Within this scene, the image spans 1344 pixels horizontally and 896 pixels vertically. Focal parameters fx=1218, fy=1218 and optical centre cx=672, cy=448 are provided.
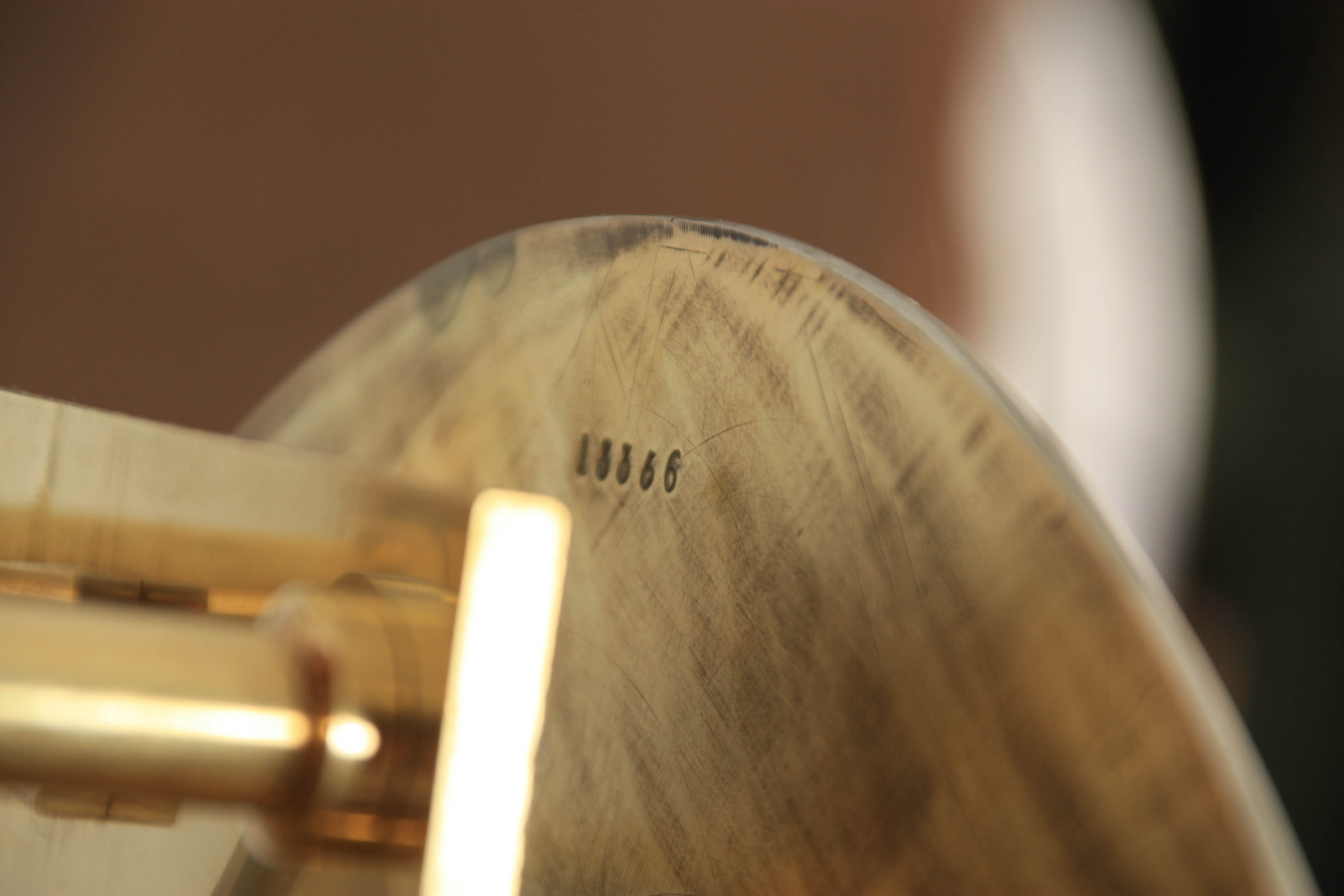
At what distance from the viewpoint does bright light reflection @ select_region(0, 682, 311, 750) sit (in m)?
0.10

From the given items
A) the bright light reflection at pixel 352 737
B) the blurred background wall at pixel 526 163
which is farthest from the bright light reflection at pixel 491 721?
the blurred background wall at pixel 526 163

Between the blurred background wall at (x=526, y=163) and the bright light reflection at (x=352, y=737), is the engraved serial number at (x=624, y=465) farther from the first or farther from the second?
the blurred background wall at (x=526, y=163)

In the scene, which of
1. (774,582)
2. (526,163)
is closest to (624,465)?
(774,582)

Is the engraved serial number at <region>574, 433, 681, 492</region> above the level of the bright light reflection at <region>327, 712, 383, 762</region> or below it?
above

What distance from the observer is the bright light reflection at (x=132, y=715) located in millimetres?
101

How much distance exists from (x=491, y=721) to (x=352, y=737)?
14 millimetres

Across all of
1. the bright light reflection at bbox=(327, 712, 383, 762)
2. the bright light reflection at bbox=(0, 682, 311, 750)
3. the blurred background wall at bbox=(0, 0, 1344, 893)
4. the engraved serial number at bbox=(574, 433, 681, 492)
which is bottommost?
the bright light reflection at bbox=(0, 682, 311, 750)

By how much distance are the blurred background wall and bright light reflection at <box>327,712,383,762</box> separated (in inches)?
9.7

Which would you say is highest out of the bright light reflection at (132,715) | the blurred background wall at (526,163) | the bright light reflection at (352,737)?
the blurred background wall at (526,163)

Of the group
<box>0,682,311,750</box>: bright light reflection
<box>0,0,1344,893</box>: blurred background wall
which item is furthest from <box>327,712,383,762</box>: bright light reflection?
<box>0,0,1344,893</box>: blurred background wall

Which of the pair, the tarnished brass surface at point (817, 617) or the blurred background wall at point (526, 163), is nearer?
the tarnished brass surface at point (817, 617)

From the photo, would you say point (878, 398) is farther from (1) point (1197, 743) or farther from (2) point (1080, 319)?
(2) point (1080, 319)

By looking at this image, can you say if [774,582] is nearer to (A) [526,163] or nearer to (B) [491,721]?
(B) [491,721]

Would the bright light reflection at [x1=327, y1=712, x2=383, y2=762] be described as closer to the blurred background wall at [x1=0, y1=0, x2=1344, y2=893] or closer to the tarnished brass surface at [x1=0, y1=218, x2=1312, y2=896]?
A: the tarnished brass surface at [x1=0, y1=218, x2=1312, y2=896]
